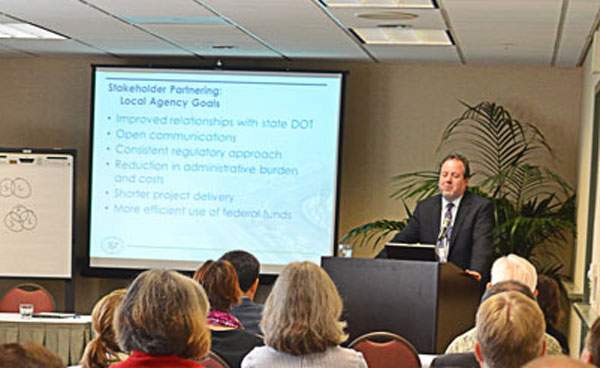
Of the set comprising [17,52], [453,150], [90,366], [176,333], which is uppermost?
[17,52]

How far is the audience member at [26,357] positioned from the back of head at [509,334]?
147cm

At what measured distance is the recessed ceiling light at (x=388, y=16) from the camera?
6062 mm

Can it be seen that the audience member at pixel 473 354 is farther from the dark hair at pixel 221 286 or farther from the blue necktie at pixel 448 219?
the blue necktie at pixel 448 219

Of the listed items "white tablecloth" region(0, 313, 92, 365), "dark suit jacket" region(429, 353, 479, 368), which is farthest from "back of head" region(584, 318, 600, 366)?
"white tablecloth" region(0, 313, 92, 365)

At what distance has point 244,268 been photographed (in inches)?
195

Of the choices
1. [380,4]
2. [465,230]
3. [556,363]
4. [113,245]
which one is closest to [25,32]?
[113,245]

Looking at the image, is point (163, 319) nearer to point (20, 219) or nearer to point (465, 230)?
point (465, 230)

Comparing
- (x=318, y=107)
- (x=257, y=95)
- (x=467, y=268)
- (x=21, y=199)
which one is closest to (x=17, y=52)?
(x=21, y=199)

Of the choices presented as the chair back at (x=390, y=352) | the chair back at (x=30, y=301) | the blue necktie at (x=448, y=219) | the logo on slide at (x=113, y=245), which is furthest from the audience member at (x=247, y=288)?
the logo on slide at (x=113, y=245)

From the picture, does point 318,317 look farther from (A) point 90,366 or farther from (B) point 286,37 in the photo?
(B) point 286,37

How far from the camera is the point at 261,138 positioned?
343 inches

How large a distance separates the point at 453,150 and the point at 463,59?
961 mm

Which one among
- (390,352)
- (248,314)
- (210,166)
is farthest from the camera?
(210,166)

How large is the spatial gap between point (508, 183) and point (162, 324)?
6375 millimetres
